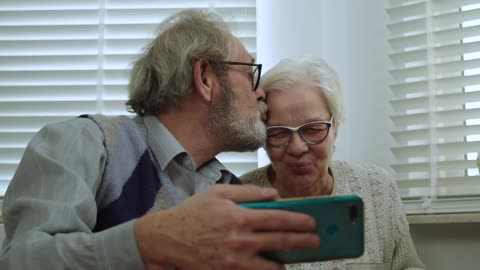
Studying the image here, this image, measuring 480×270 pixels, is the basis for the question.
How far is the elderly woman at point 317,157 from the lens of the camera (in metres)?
1.73

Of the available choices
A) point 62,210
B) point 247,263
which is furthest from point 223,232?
point 62,210

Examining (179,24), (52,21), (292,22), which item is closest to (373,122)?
(292,22)

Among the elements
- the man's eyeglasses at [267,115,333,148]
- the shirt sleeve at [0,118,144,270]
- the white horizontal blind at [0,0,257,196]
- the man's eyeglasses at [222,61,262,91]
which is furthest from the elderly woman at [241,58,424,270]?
the shirt sleeve at [0,118,144,270]

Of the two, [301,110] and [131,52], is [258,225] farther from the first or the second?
[131,52]

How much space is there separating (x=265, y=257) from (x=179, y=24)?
3.03 ft

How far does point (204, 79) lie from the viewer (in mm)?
1546

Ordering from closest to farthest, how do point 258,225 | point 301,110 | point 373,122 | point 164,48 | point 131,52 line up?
point 258,225 < point 164,48 < point 301,110 < point 373,122 < point 131,52

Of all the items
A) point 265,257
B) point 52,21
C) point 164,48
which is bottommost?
point 265,257

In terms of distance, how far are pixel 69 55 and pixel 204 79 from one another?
942mm

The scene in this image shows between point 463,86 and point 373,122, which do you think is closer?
point 463,86

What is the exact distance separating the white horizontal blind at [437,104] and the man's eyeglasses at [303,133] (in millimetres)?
461

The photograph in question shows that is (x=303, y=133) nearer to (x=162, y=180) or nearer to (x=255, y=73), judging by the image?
(x=255, y=73)

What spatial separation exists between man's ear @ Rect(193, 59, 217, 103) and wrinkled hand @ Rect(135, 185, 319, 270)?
2.13 ft

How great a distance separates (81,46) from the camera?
2295 mm
